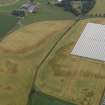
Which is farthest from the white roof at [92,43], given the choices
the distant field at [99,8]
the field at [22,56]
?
the distant field at [99,8]

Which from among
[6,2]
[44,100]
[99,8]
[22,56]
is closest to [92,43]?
[22,56]

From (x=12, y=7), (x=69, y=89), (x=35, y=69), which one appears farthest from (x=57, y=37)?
(x=12, y=7)

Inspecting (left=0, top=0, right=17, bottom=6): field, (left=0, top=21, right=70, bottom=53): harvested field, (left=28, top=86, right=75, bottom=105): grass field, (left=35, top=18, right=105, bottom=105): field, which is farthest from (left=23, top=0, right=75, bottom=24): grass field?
(left=28, top=86, right=75, bottom=105): grass field

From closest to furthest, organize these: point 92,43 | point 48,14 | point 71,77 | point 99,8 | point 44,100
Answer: point 44,100
point 71,77
point 92,43
point 48,14
point 99,8

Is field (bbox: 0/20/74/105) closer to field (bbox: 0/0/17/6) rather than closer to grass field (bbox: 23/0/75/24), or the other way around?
grass field (bbox: 23/0/75/24)

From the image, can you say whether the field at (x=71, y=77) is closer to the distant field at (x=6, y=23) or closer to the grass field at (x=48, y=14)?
the distant field at (x=6, y=23)

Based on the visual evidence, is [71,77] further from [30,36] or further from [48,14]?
[48,14]

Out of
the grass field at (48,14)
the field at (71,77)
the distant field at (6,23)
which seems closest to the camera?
the field at (71,77)
